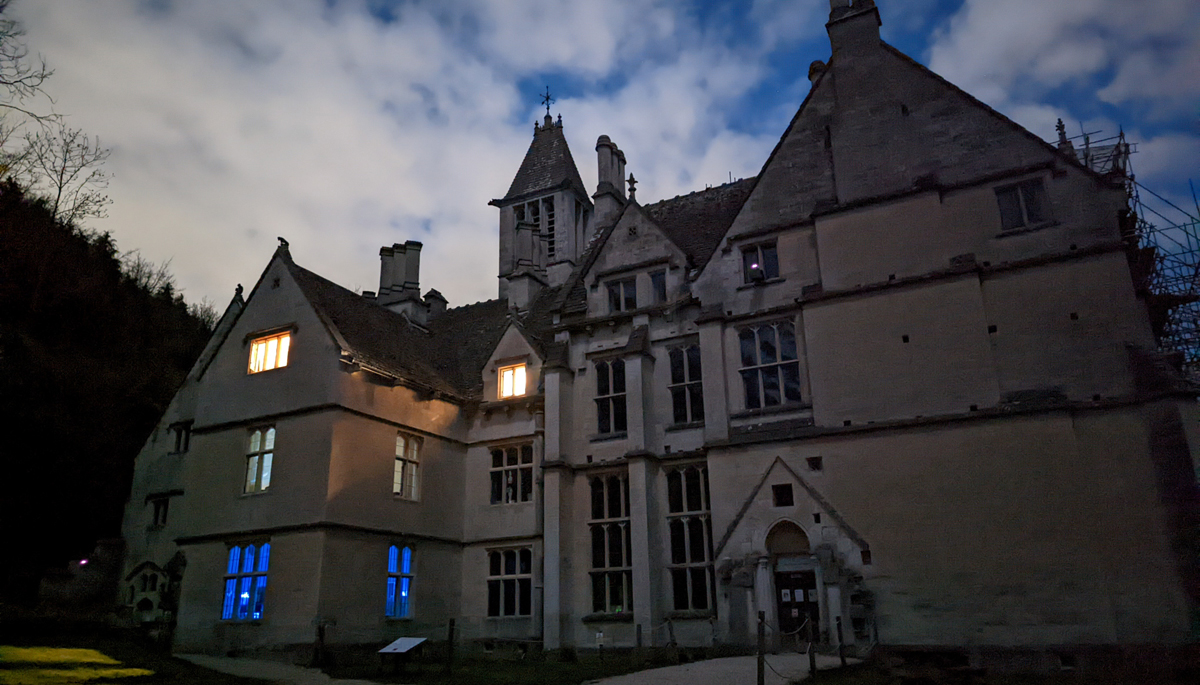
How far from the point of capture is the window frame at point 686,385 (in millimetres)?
25359

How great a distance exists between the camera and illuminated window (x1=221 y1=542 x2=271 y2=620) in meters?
24.1

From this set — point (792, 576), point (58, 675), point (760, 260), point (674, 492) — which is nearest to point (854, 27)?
point (760, 260)

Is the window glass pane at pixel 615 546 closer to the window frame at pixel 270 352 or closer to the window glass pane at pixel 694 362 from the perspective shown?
the window glass pane at pixel 694 362

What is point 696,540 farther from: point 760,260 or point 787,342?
point 760,260

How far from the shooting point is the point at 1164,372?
60.6ft

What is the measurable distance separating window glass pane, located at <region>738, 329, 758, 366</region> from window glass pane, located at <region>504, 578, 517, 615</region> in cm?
1112

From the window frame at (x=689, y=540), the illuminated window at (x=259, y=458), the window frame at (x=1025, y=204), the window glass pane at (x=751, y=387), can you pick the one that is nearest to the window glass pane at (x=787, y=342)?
the window glass pane at (x=751, y=387)

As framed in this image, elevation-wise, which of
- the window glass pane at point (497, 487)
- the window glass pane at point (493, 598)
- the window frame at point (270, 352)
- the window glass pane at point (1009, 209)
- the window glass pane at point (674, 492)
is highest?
the window glass pane at point (1009, 209)

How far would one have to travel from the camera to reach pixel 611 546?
25500 millimetres

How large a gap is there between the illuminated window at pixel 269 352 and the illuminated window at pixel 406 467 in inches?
182

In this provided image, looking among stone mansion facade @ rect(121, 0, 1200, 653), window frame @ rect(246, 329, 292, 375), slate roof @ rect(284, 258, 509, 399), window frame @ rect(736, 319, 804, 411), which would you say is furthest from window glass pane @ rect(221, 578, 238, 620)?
window frame @ rect(736, 319, 804, 411)

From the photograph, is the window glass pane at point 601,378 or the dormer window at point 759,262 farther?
the window glass pane at point 601,378

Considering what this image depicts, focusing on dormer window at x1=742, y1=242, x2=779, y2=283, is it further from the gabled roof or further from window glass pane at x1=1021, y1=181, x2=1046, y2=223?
window glass pane at x1=1021, y1=181, x2=1046, y2=223

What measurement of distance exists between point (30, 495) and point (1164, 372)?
40.5 metres
